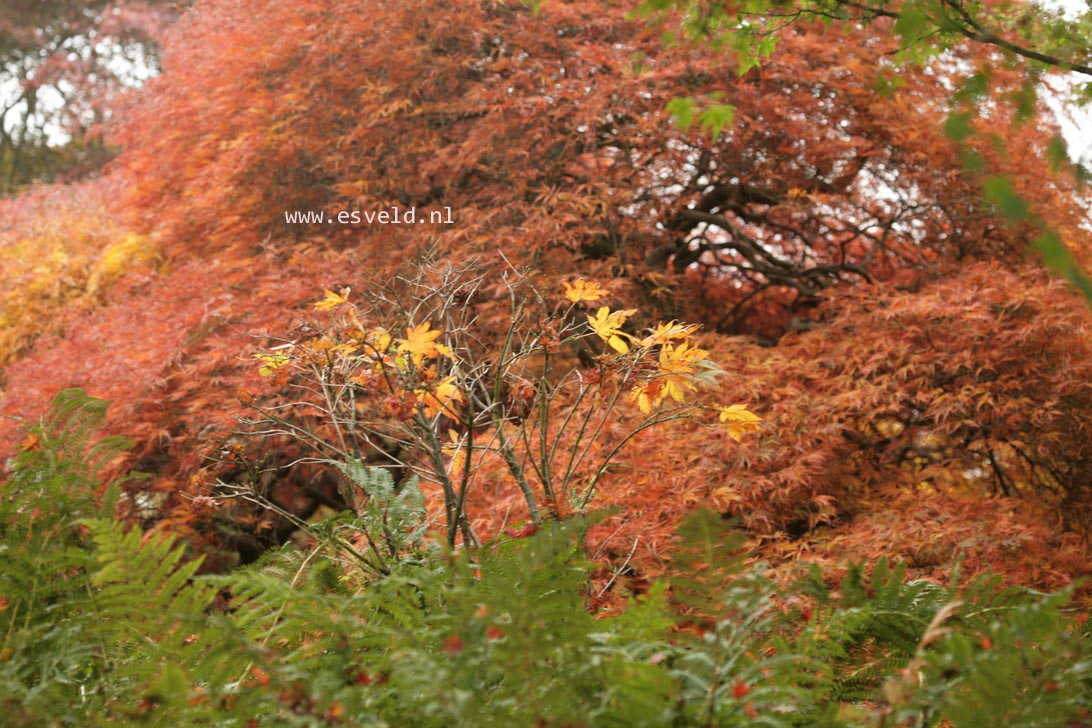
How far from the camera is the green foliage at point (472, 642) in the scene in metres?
0.95

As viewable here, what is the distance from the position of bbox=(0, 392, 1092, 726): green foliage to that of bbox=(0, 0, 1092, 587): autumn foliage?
1221 mm

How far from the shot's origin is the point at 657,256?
4.12 metres

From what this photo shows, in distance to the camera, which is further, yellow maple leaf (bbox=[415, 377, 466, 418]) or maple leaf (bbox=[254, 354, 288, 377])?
maple leaf (bbox=[254, 354, 288, 377])

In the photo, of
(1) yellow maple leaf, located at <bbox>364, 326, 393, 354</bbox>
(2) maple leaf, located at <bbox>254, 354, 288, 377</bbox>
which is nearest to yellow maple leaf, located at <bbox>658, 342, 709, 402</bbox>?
(1) yellow maple leaf, located at <bbox>364, 326, 393, 354</bbox>

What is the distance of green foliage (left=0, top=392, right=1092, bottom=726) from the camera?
3.13ft

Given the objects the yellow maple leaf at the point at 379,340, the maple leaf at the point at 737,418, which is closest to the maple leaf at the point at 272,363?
the yellow maple leaf at the point at 379,340

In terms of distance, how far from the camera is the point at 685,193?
4.16 meters

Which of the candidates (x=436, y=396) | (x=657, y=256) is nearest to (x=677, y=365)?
(x=436, y=396)

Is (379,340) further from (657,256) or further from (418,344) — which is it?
(657,256)

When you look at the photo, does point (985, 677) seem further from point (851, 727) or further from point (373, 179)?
point (373, 179)

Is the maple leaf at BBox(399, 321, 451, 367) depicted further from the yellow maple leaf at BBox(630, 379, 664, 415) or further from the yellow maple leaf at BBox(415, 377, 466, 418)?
the yellow maple leaf at BBox(630, 379, 664, 415)

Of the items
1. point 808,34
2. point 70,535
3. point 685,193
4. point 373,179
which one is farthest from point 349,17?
point 70,535

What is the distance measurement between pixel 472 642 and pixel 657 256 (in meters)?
3.25

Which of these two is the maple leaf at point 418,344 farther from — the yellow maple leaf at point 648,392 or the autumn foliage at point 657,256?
the autumn foliage at point 657,256
